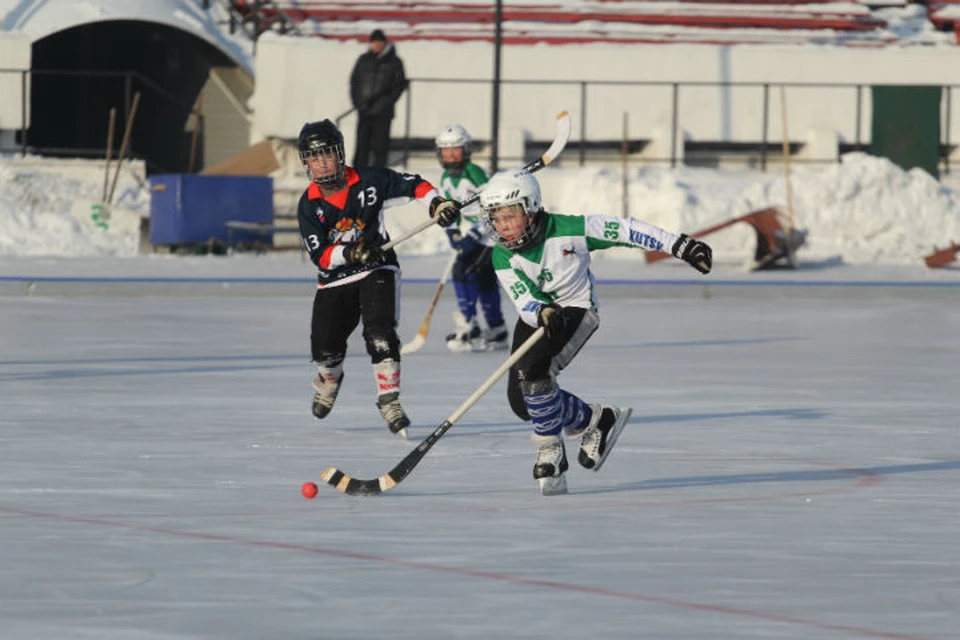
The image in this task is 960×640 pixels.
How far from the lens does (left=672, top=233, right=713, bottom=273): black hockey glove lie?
749 cm

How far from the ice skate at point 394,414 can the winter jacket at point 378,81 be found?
1366 centimetres

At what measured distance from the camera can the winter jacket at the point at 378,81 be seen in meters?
22.5

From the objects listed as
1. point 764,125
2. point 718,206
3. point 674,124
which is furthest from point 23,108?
point 764,125

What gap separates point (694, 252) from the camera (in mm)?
7527

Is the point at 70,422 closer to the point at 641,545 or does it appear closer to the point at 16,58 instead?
the point at 641,545

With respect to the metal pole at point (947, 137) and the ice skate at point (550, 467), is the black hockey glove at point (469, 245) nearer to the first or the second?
the ice skate at point (550, 467)

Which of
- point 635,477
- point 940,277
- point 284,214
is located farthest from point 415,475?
point 284,214

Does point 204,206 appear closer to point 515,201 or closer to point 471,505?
point 515,201

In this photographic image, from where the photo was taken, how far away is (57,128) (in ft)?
92.6

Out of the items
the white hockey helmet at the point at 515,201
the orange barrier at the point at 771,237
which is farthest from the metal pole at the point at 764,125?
the white hockey helmet at the point at 515,201

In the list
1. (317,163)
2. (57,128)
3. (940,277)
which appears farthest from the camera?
(57,128)

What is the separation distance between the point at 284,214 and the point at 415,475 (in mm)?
16834

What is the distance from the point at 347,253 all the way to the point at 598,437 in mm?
1810

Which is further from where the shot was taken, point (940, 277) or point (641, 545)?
point (940, 277)
